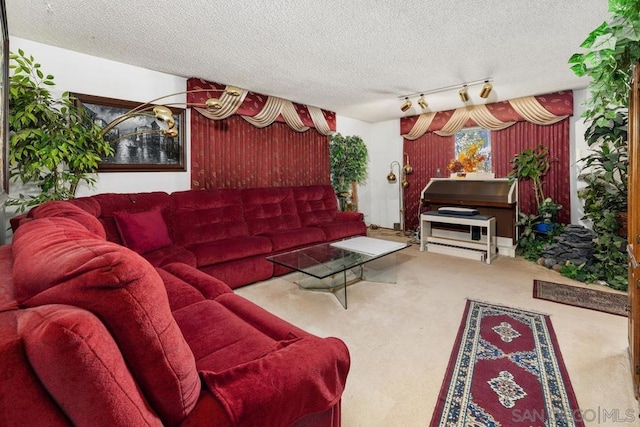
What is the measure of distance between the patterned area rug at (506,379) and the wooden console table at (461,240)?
1850 millimetres

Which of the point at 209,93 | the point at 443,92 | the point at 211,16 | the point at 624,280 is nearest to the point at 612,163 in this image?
the point at 624,280

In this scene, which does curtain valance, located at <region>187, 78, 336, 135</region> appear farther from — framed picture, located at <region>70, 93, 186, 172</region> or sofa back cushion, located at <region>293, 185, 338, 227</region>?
sofa back cushion, located at <region>293, 185, 338, 227</region>

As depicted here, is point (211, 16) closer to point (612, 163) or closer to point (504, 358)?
point (504, 358)

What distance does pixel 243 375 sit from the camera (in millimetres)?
959

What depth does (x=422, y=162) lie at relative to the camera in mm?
5910

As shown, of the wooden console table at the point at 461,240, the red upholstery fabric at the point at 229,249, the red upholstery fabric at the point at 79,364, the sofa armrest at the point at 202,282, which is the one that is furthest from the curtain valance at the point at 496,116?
the red upholstery fabric at the point at 79,364

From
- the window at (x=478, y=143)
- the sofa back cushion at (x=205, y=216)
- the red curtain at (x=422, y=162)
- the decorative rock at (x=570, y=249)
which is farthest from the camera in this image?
the red curtain at (x=422, y=162)

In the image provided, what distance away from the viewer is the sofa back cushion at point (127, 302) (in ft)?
2.13

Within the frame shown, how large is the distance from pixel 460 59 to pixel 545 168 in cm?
243

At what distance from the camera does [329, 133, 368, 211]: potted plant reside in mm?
5711

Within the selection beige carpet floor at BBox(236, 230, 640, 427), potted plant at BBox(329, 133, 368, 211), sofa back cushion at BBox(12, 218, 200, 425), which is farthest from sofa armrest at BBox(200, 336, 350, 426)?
potted plant at BBox(329, 133, 368, 211)

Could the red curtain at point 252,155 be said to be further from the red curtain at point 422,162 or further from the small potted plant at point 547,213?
the small potted plant at point 547,213

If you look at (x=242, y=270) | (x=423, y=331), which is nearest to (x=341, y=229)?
(x=242, y=270)

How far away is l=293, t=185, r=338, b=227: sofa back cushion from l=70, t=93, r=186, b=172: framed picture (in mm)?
1612
